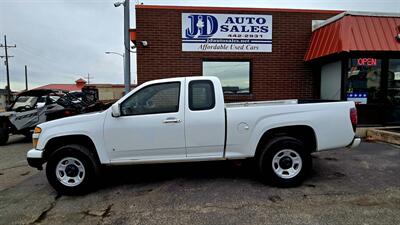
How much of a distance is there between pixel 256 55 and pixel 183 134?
6.32 m

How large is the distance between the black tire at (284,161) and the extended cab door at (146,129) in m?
1.41

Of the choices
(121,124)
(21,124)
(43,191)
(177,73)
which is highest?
(177,73)

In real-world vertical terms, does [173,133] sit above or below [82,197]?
above

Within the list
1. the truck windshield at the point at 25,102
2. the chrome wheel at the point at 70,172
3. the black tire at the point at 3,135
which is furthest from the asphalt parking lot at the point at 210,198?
the truck windshield at the point at 25,102

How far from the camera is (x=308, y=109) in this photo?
458 centimetres

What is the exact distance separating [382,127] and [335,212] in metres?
6.59

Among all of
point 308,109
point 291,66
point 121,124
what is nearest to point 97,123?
point 121,124

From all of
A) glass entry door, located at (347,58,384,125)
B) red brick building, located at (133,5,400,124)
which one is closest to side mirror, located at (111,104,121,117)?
red brick building, located at (133,5,400,124)

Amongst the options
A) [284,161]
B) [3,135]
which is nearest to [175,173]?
[284,161]

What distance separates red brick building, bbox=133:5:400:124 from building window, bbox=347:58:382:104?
50cm

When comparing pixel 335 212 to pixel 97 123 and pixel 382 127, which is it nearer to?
pixel 97 123

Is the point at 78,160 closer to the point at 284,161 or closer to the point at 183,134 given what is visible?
the point at 183,134

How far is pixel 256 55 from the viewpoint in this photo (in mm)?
9742

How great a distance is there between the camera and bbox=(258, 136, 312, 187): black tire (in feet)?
14.7
